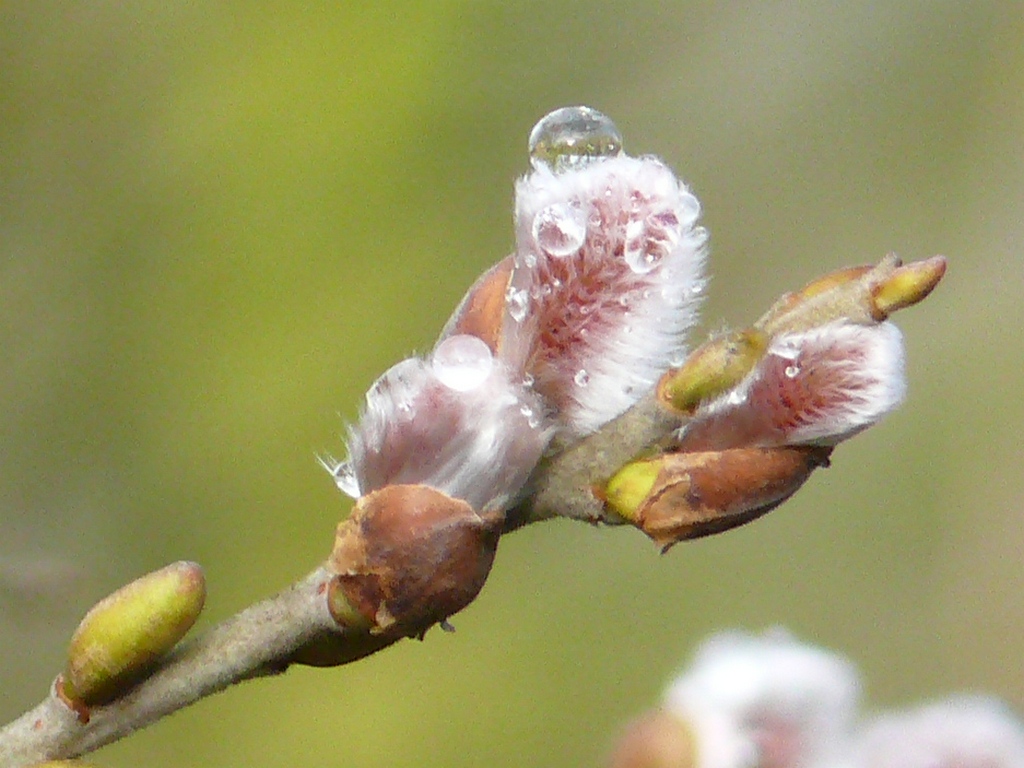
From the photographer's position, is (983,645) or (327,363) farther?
(327,363)

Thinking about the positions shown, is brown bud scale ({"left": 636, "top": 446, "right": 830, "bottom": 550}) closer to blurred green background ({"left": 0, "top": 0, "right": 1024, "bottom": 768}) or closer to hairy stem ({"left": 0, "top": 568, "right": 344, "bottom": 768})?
hairy stem ({"left": 0, "top": 568, "right": 344, "bottom": 768})

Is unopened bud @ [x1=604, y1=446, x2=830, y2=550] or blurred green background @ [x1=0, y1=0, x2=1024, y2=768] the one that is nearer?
unopened bud @ [x1=604, y1=446, x2=830, y2=550]

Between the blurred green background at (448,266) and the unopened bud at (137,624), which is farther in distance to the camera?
the blurred green background at (448,266)

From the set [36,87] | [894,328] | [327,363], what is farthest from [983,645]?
[36,87]

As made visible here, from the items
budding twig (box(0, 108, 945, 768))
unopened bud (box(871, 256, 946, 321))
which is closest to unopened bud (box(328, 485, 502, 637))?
budding twig (box(0, 108, 945, 768))

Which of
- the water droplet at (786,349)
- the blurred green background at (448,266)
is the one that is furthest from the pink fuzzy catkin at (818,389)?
the blurred green background at (448,266)

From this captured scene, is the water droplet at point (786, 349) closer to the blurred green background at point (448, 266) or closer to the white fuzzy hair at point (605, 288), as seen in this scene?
the white fuzzy hair at point (605, 288)

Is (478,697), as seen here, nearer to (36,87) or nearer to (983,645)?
(983,645)
